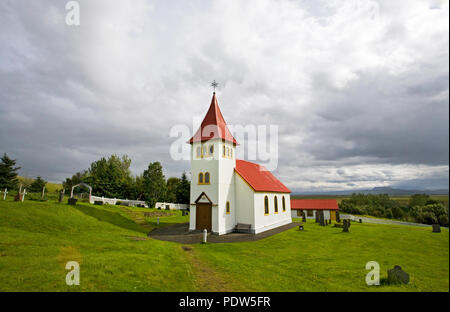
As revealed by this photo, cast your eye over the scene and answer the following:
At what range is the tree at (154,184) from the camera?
46153mm

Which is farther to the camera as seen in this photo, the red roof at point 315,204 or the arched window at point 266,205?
the red roof at point 315,204

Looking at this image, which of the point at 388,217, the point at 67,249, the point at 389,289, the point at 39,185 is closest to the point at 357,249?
the point at 389,289

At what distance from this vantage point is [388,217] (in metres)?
51.2

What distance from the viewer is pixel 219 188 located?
22.0 meters

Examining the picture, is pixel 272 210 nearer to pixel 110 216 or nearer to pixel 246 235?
pixel 246 235

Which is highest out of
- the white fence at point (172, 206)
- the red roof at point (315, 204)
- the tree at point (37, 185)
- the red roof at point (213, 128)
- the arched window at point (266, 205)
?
the red roof at point (213, 128)

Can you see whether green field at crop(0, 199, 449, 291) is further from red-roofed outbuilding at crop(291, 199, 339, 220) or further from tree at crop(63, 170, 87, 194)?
tree at crop(63, 170, 87, 194)

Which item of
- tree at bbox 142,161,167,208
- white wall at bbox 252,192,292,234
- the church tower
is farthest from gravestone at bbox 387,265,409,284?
tree at bbox 142,161,167,208

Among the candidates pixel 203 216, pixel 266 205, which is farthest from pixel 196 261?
pixel 266 205

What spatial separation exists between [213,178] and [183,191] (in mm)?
34823

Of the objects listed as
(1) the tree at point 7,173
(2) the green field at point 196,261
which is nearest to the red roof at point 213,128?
(2) the green field at point 196,261

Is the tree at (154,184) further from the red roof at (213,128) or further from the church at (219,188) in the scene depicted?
the red roof at (213,128)
